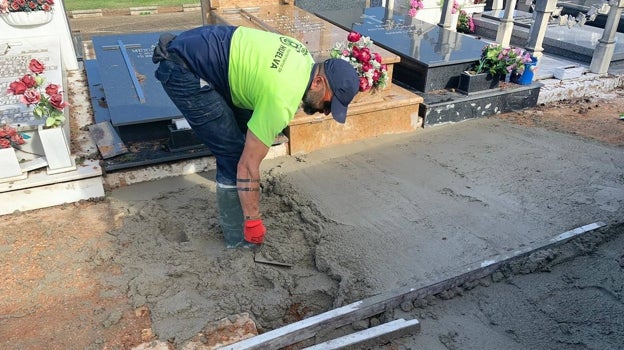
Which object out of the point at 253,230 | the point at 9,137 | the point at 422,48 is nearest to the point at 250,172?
the point at 253,230

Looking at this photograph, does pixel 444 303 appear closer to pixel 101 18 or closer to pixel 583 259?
pixel 583 259

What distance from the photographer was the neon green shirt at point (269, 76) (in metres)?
2.39

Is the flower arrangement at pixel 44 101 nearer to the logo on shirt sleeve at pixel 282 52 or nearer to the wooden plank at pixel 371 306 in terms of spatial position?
the logo on shirt sleeve at pixel 282 52

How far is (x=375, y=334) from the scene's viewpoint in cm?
236

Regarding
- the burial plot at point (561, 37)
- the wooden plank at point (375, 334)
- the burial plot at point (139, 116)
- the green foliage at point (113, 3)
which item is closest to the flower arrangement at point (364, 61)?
the burial plot at point (139, 116)

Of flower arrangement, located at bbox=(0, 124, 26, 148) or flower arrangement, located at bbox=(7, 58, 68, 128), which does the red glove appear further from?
flower arrangement, located at bbox=(0, 124, 26, 148)

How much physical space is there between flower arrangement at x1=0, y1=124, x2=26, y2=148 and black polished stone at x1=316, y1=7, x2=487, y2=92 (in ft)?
12.9

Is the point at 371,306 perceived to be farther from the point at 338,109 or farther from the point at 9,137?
the point at 9,137

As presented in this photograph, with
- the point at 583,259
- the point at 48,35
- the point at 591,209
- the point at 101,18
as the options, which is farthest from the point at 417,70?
the point at 101,18

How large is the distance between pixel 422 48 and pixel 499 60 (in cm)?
88

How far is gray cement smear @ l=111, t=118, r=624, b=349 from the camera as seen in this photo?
2549 mm

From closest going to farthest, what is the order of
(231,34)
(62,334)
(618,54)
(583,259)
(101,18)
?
(62,334) → (231,34) → (583,259) → (618,54) → (101,18)

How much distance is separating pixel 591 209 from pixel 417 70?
2.49 meters

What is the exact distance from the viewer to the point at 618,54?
6684 mm
